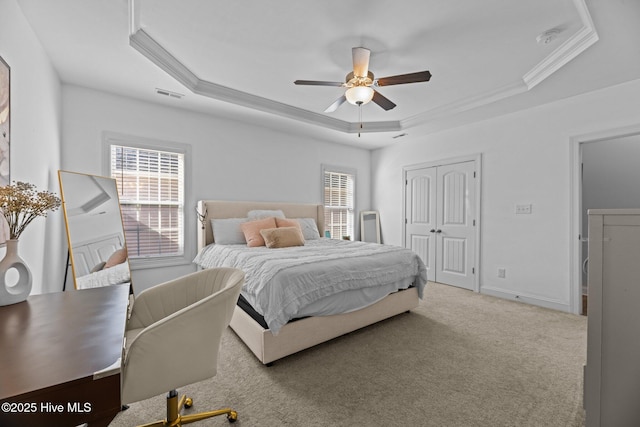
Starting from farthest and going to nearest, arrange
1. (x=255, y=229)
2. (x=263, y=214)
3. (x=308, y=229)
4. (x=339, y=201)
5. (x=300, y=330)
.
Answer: (x=339, y=201) → (x=308, y=229) → (x=263, y=214) → (x=255, y=229) → (x=300, y=330)

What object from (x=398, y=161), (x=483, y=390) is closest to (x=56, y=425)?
(x=483, y=390)

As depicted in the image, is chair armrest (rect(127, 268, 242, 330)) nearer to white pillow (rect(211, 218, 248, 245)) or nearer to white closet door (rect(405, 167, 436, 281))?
white pillow (rect(211, 218, 248, 245))

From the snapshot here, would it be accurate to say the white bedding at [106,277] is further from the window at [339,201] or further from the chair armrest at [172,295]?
the window at [339,201]

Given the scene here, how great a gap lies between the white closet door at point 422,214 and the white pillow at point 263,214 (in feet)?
8.17

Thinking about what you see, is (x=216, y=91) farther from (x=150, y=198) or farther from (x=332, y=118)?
(x=332, y=118)

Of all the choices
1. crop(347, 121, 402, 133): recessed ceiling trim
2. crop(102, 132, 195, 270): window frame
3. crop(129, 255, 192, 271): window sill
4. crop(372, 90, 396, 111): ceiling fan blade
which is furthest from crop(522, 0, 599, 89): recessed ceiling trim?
crop(129, 255, 192, 271): window sill

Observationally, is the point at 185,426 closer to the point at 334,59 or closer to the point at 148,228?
the point at 148,228

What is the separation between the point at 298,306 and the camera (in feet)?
7.19

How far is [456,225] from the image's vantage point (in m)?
4.57

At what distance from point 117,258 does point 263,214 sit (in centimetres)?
185

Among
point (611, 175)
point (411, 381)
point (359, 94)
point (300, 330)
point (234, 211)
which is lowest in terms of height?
point (411, 381)

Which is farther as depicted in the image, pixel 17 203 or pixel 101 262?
pixel 101 262

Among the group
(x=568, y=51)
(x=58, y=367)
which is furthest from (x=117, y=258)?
(x=568, y=51)

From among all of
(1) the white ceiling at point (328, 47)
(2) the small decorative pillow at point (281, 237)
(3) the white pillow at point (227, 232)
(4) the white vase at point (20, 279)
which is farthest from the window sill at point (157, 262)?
(4) the white vase at point (20, 279)
